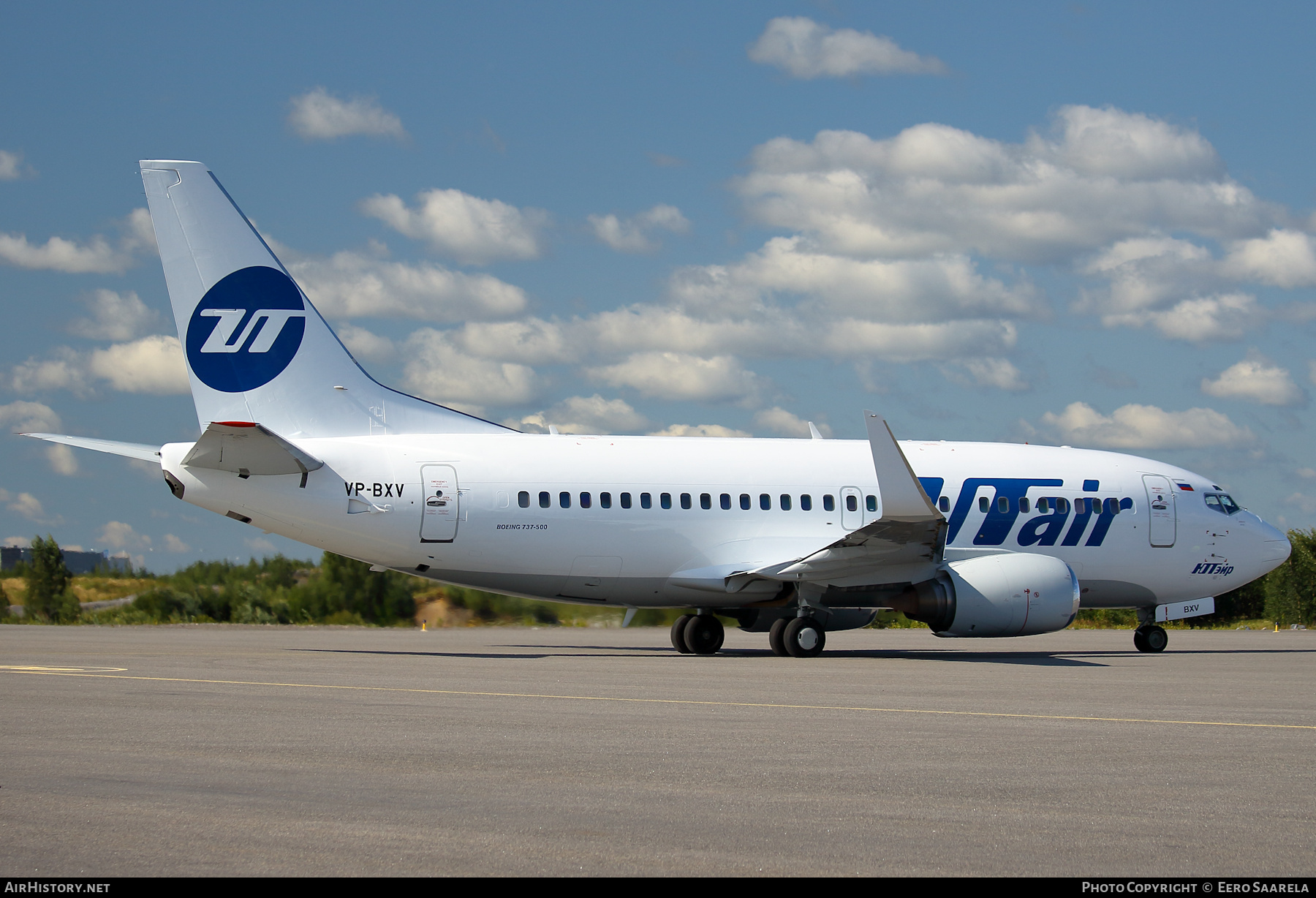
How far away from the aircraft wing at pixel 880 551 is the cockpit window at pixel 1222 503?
27.5 ft

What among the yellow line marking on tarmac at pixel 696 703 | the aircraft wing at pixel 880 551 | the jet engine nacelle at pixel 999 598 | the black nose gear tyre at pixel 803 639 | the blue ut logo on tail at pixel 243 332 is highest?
the blue ut logo on tail at pixel 243 332

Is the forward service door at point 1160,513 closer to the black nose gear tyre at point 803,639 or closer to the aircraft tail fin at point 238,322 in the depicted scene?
the black nose gear tyre at point 803,639

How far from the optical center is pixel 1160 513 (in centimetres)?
2775

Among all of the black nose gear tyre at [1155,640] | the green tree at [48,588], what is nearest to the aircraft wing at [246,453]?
the black nose gear tyre at [1155,640]

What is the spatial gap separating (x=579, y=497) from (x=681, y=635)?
12.8 feet

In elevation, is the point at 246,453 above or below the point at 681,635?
above

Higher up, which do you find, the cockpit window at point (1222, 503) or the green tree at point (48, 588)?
the cockpit window at point (1222, 503)

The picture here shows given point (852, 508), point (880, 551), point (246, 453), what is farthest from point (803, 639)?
point (246, 453)

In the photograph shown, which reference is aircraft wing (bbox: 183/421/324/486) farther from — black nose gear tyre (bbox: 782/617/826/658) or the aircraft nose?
the aircraft nose

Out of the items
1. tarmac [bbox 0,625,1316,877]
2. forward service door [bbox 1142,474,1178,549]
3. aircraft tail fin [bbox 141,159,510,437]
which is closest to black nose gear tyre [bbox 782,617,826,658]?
tarmac [bbox 0,625,1316,877]

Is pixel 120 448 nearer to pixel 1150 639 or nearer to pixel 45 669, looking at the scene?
pixel 45 669

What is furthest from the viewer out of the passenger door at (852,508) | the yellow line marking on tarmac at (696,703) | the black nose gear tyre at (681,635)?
the black nose gear tyre at (681,635)

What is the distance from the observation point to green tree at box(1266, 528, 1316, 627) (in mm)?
50156

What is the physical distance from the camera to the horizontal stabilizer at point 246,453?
2144 centimetres
